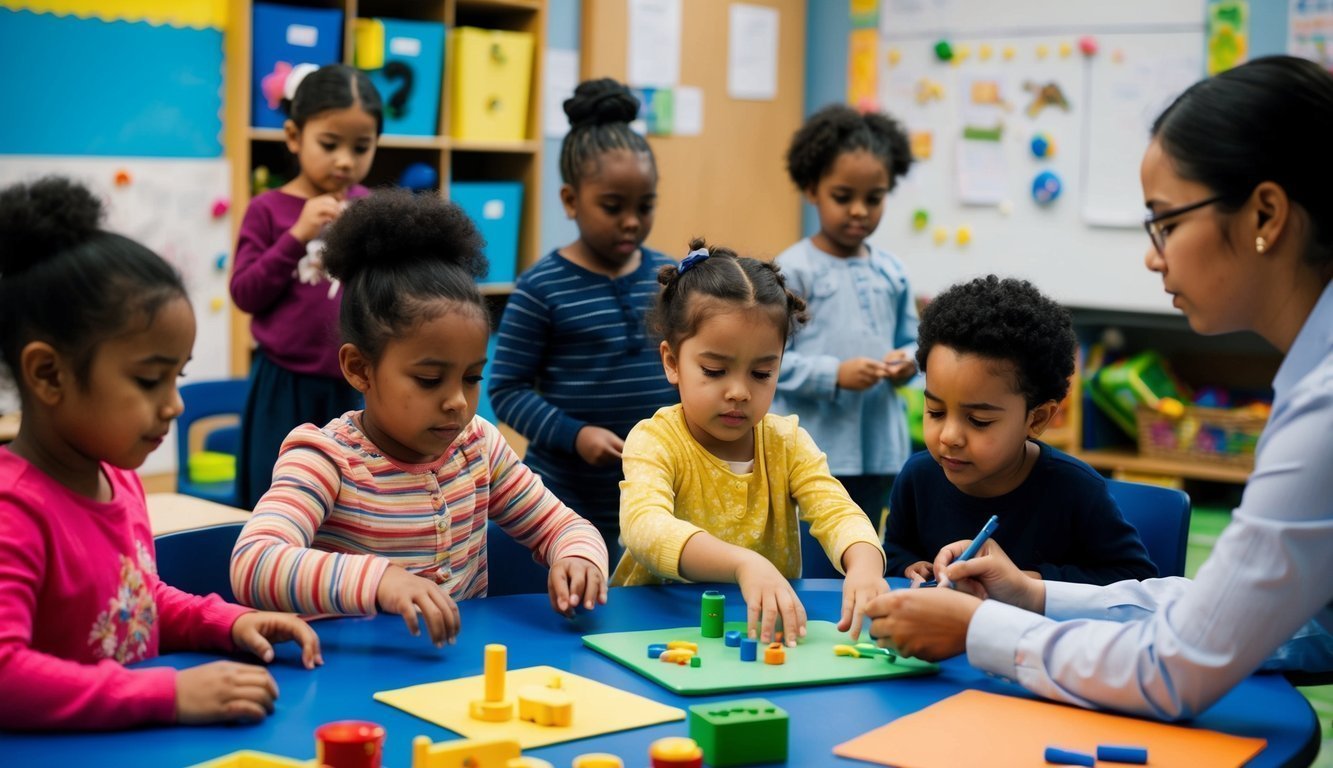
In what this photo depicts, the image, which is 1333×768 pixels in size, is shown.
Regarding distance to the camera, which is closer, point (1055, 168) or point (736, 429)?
point (736, 429)

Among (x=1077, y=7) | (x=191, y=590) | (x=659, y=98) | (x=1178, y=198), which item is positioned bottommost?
(x=191, y=590)

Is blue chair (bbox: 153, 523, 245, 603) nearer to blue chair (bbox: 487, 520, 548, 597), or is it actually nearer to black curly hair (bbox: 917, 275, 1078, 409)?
blue chair (bbox: 487, 520, 548, 597)

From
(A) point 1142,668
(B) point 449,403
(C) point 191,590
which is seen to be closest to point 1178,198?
(A) point 1142,668

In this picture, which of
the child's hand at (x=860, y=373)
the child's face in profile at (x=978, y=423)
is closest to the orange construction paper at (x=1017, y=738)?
the child's face in profile at (x=978, y=423)

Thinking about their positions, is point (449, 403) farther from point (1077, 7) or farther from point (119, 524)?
point (1077, 7)

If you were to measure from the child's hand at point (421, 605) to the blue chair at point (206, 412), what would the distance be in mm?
1800

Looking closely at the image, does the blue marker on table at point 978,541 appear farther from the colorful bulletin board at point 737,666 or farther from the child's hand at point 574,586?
the child's hand at point 574,586

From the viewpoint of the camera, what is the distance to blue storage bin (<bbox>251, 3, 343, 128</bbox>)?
12.5 ft

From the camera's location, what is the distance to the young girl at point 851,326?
2826 millimetres

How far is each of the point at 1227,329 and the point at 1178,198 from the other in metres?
0.14

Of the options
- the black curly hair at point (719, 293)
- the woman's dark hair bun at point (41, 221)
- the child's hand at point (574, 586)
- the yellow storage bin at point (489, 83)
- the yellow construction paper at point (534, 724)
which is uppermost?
the yellow storage bin at point (489, 83)

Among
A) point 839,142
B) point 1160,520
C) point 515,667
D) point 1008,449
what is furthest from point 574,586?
point 839,142

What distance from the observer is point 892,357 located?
109 inches

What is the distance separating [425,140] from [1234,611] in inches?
134
